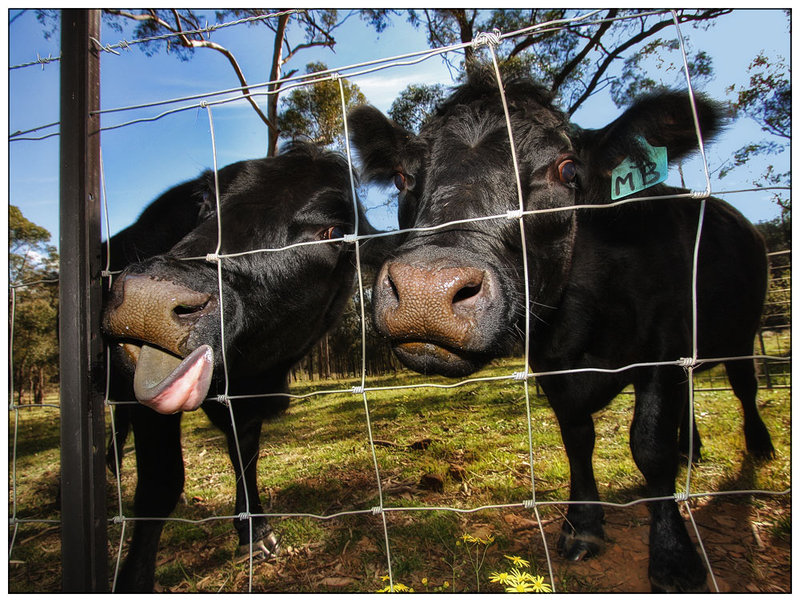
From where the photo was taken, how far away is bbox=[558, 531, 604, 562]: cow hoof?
114 inches

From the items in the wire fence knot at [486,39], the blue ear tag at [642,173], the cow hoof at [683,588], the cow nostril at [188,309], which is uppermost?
the wire fence knot at [486,39]

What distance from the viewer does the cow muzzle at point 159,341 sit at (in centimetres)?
187

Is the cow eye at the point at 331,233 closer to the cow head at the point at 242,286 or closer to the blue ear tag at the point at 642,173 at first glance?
the cow head at the point at 242,286

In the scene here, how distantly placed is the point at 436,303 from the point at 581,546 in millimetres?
2315

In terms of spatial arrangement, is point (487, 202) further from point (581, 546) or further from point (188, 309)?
point (581, 546)

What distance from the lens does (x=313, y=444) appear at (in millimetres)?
6520

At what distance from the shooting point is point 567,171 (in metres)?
2.45

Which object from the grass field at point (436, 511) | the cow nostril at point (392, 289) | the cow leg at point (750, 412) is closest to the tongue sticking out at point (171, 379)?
the cow nostril at point (392, 289)

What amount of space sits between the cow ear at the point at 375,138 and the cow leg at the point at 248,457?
6.70 ft

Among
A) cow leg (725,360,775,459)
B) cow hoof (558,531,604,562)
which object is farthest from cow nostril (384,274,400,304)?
cow leg (725,360,775,459)

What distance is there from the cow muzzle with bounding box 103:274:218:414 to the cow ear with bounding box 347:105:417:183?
1.74 meters

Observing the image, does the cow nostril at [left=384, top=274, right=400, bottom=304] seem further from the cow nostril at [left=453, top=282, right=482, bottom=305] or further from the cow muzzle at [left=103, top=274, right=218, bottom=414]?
the cow muzzle at [left=103, top=274, right=218, bottom=414]

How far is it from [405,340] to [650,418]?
5.58ft

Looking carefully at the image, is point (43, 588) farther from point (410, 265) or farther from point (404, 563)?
point (410, 265)
